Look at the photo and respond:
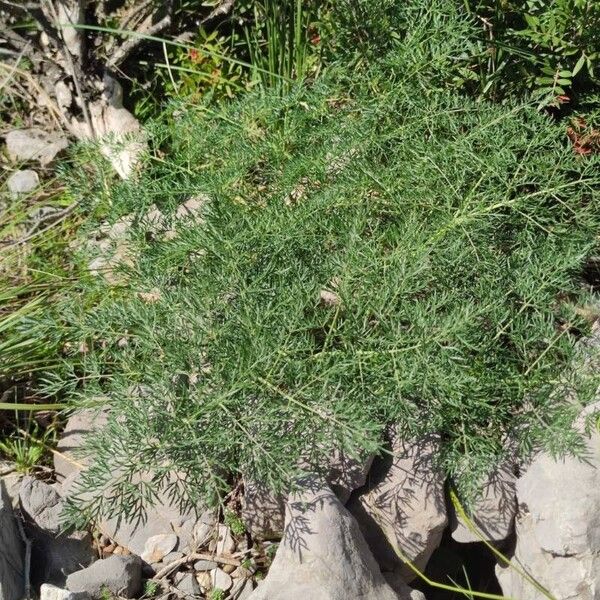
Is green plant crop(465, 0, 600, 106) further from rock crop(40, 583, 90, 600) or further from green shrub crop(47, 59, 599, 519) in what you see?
rock crop(40, 583, 90, 600)

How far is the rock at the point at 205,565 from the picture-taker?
2775 mm

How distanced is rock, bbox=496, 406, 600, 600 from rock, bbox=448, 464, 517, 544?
3 cm

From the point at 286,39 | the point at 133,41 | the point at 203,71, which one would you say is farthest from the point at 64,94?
the point at 286,39

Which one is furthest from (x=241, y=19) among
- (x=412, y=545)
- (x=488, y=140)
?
(x=412, y=545)

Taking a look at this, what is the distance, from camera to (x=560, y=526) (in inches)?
102

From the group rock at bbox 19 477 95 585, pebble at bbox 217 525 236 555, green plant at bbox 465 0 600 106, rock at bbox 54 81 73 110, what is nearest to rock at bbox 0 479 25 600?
rock at bbox 19 477 95 585

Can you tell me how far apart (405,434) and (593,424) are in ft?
1.68

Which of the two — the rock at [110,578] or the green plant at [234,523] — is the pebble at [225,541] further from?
the rock at [110,578]

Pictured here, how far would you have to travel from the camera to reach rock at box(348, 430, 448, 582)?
266cm

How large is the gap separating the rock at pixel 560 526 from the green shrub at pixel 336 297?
0.15 meters

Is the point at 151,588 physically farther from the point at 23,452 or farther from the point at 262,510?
the point at 23,452

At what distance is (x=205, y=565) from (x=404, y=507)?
613 millimetres

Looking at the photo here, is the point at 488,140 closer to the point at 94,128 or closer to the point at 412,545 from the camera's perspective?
the point at 412,545

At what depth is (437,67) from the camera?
3154mm
